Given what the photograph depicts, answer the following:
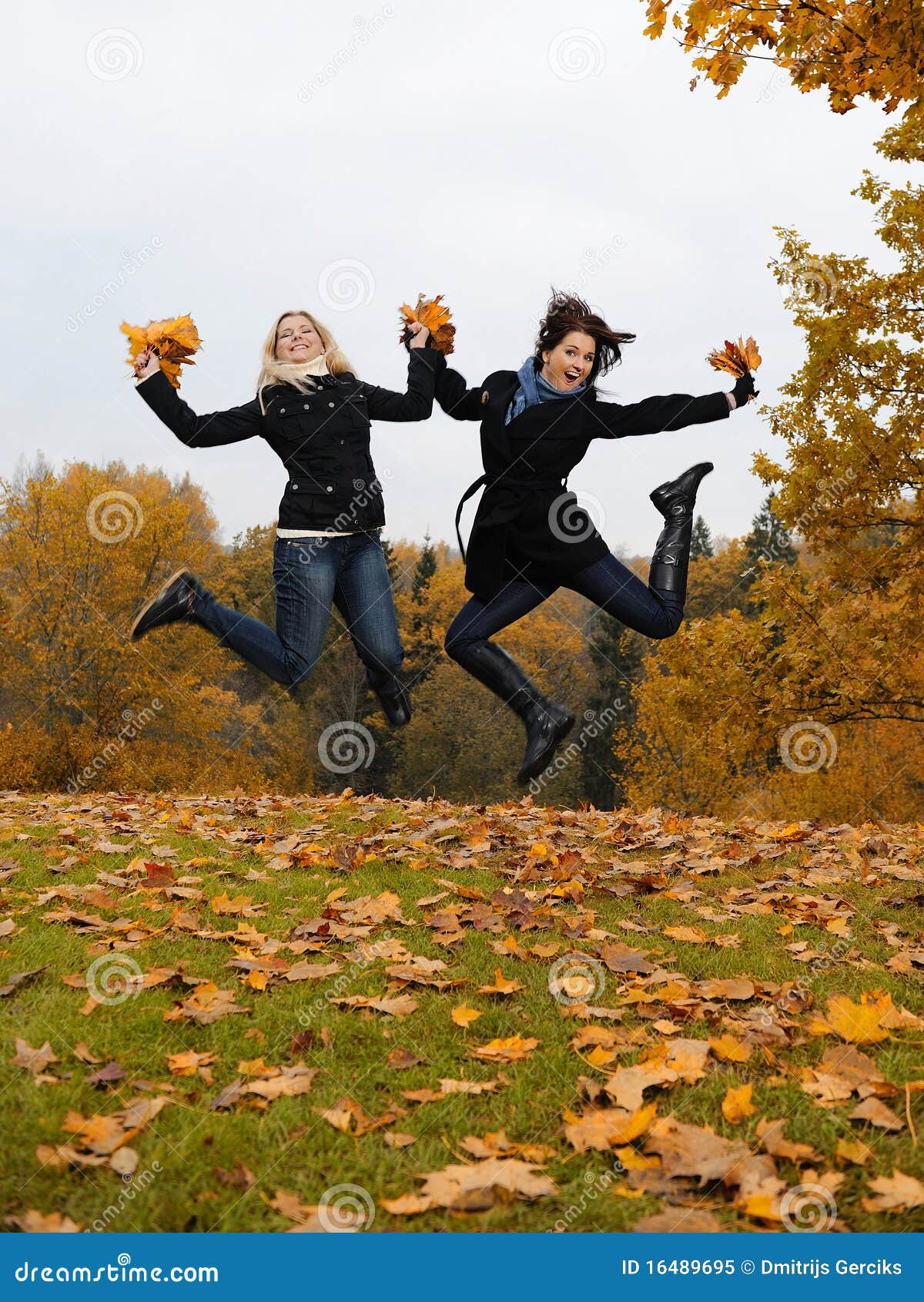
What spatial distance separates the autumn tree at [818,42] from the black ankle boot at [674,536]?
8.20ft

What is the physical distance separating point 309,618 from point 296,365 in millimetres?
1285

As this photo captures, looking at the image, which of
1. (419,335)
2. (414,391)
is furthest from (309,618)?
(419,335)

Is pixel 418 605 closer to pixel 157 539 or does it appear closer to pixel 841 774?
pixel 157 539

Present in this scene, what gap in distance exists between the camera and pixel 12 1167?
2793 mm

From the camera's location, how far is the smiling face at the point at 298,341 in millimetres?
5074

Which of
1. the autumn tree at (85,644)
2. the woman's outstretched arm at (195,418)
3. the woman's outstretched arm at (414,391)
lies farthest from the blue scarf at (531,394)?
the autumn tree at (85,644)

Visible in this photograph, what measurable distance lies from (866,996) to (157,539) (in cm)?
2241

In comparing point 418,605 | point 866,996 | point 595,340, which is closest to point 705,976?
point 866,996
